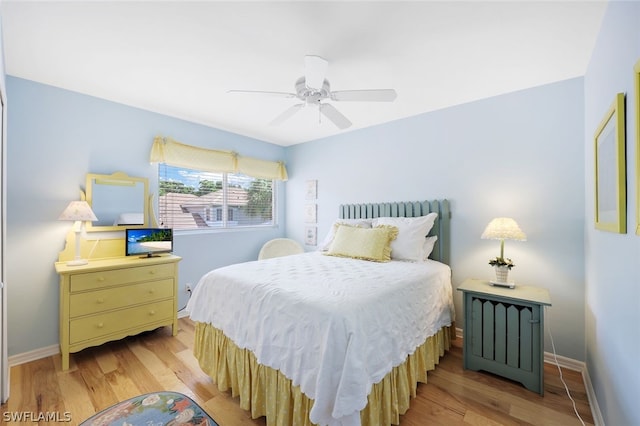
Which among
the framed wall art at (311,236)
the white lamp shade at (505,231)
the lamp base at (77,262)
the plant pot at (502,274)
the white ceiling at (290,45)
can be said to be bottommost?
the plant pot at (502,274)

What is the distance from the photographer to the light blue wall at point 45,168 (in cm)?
227

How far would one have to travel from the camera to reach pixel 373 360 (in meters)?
1.38

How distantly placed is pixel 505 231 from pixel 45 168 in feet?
13.0

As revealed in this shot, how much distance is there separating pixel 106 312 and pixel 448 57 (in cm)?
345

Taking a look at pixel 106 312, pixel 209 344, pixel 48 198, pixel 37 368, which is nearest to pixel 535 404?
pixel 209 344

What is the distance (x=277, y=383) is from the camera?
1.51 meters

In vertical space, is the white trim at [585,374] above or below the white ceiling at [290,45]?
below

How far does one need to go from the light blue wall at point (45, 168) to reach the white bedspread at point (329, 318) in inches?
58.9

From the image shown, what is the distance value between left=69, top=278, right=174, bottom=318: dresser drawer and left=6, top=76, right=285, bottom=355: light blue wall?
1.54ft

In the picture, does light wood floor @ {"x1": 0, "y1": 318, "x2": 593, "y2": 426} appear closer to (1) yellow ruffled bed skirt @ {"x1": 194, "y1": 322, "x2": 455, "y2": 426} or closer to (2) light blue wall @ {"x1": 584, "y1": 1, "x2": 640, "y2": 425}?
(1) yellow ruffled bed skirt @ {"x1": 194, "y1": 322, "x2": 455, "y2": 426}

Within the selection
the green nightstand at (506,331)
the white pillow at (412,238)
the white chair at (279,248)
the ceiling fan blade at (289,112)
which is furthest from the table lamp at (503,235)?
the white chair at (279,248)

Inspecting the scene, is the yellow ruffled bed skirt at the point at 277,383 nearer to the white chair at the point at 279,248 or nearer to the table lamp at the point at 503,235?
the table lamp at the point at 503,235

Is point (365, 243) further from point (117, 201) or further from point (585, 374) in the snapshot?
point (117, 201)

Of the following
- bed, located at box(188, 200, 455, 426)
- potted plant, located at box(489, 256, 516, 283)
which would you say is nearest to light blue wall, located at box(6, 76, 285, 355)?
bed, located at box(188, 200, 455, 426)
